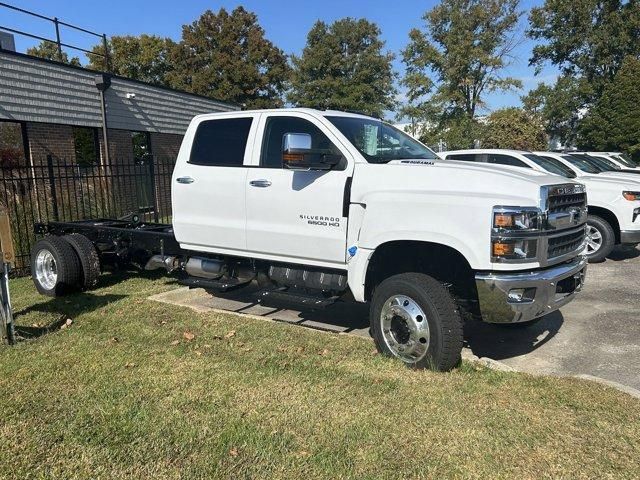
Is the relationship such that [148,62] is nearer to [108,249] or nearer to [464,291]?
[108,249]

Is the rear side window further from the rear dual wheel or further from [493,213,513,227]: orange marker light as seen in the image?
[493,213,513,227]: orange marker light

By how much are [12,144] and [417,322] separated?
1240cm

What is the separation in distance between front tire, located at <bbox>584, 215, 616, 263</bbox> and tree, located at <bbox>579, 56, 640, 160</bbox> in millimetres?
27012

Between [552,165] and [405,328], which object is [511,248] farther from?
[552,165]

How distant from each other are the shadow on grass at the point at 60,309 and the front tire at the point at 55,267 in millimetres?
179

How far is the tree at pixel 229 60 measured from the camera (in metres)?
42.1

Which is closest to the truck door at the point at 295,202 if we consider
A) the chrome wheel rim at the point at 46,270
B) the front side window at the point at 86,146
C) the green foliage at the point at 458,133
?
the chrome wheel rim at the point at 46,270

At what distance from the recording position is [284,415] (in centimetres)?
370

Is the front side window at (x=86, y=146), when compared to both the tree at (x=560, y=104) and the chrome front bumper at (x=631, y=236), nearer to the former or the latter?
the chrome front bumper at (x=631, y=236)

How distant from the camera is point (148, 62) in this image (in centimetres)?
4350

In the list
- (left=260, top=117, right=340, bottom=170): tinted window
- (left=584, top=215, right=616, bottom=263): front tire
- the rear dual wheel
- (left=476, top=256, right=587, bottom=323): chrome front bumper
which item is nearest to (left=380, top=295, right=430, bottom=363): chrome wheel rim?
(left=476, top=256, right=587, bottom=323): chrome front bumper

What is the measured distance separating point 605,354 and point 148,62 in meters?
44.3

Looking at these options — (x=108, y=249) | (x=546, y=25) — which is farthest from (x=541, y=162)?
(x=546, y=25)

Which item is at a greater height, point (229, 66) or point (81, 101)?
point (229, 66)
